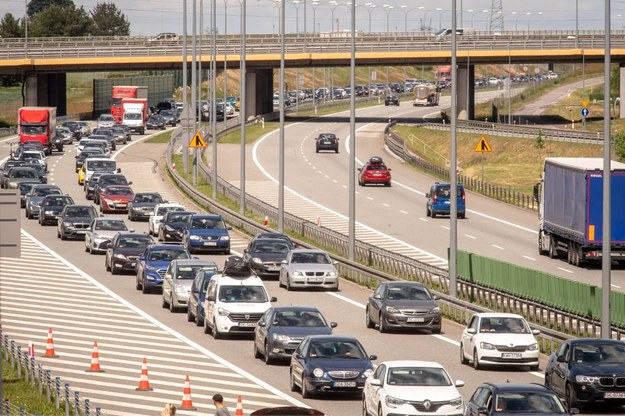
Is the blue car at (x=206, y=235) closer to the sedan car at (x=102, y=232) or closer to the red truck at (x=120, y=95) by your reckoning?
the sedan car at (x=102, y=232)

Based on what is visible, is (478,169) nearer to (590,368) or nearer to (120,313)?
(120,313)

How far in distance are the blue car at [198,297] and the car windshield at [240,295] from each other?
6.53 ft

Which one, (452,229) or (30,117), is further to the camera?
(30,117)

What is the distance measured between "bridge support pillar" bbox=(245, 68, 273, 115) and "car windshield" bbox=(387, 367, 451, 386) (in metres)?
117

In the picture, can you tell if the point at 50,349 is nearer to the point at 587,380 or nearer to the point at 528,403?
the point at 587,380

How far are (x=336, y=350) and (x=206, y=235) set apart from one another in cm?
2787

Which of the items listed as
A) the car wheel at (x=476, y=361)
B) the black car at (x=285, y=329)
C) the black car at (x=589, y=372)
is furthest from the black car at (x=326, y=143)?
the black car at (x=589, y=372)

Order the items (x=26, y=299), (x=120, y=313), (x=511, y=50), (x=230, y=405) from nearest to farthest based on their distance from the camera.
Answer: (x=230, y=405) < (x=120, y=313) < (x=26, y=299) < (x=511, y=50)

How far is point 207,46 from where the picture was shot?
479ft

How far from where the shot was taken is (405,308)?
3869 centimetres

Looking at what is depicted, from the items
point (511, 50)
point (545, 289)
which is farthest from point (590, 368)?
point (511, 50)

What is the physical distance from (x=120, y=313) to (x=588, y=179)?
63.9 ft

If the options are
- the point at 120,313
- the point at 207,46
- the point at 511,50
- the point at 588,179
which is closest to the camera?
the point at 120,313

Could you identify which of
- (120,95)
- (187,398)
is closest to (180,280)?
(187,398)
